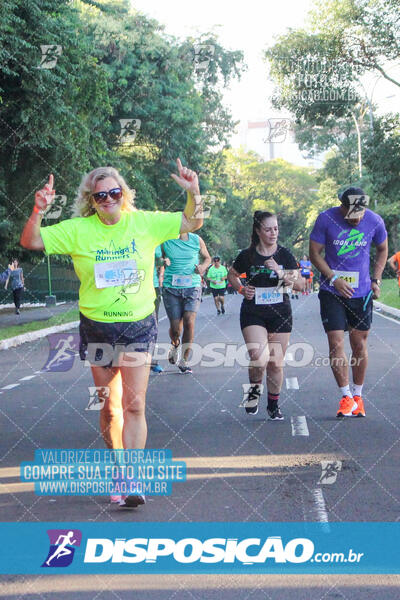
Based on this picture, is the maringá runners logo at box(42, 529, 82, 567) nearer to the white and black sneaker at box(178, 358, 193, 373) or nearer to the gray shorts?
the gray shorts

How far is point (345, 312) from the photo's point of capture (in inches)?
363

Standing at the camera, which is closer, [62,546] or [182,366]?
[62,546]

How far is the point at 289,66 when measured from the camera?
111ft

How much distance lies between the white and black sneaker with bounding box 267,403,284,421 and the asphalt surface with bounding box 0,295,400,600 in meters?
0.09

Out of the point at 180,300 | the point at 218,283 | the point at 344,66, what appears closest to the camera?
the point at 180,300

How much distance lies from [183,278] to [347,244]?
3704 millimetres

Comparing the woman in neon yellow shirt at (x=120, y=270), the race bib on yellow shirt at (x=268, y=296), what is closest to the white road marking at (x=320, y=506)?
the woman in neon yellow shirt at (x=120, y=270)

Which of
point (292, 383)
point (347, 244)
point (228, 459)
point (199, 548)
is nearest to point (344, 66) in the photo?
point (292, 383)

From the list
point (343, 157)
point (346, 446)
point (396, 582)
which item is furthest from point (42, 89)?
point (343, 157)

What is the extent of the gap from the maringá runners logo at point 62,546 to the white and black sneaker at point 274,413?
3871 mm

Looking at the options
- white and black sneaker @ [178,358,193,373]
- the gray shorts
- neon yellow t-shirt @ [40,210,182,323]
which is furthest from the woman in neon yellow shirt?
white and black sneaker @ [178,358,193,373]

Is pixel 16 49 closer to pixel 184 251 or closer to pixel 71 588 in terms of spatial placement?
pixel 184 251

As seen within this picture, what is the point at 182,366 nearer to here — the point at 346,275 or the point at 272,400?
the point at 272,400

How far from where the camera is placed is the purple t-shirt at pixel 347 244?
29.7 ft
